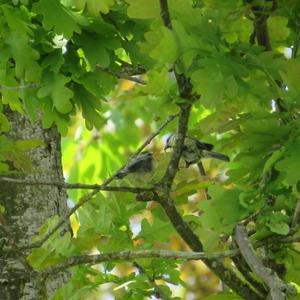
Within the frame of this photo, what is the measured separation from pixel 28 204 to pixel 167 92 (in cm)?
106

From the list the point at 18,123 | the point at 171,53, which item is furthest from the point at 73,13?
the point at 18,123

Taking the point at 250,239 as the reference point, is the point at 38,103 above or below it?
above

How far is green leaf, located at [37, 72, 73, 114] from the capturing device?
102 inches

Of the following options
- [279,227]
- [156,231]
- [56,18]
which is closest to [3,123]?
[56,18]

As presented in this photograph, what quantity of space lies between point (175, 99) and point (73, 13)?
0.43 metres

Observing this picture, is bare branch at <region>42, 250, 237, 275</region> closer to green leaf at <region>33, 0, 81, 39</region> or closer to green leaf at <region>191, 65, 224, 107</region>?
green leaf at <region>191, 65, 224, 107</region>

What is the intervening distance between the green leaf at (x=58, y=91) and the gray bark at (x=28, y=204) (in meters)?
0.56

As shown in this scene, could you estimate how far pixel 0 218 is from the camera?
9.11ft

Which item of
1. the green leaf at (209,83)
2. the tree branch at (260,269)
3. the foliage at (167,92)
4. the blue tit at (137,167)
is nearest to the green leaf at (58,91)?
the foliage at (167,92)

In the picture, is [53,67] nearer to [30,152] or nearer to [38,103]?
[38,103]

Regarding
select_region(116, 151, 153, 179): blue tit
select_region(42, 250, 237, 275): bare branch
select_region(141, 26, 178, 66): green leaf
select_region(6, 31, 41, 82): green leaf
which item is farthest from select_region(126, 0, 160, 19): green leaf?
select_region(116, 151, 153, 179): blue tit

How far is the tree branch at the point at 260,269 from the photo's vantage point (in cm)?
207

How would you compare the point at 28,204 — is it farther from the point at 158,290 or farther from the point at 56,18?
the point at 56,18

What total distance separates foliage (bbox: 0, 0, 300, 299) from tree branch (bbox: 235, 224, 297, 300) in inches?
1.8
